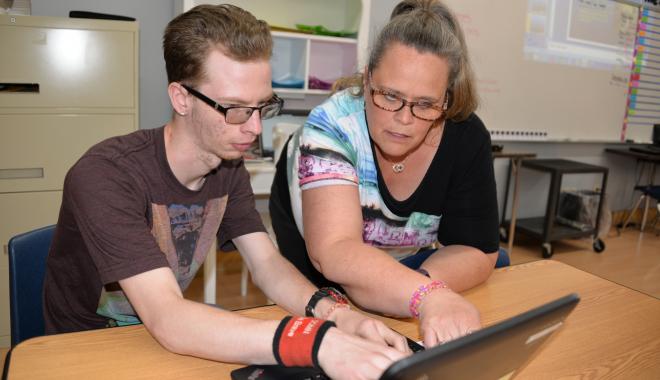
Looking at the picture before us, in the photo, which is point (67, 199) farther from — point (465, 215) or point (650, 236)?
point (650, 236)

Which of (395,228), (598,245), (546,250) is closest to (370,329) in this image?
(395,228)

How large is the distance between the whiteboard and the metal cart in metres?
0.33

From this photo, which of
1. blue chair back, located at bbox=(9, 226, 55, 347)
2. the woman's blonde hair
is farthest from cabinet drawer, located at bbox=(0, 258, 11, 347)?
the woman's blonde hair

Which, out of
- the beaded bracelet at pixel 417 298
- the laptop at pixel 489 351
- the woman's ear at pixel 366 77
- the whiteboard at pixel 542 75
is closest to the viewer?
the laptop at pixel 489 351

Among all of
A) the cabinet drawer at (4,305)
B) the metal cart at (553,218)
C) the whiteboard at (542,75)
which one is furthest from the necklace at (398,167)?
the metal cart at (553,218)

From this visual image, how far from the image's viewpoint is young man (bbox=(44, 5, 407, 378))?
34.5 inches

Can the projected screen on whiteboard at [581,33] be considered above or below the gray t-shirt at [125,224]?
above

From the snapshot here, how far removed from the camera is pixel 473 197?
4.42ft

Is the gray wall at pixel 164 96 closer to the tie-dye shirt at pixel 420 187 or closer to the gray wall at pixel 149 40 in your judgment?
the gray wall at pixel 149 40

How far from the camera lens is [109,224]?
96cm

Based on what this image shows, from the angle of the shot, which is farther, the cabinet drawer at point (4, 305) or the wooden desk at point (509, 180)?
the wooden desk at point (509, 180)

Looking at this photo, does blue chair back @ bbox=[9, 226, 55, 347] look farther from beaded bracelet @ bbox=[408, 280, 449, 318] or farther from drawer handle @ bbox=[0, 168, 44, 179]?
drawer handle @ bbox=[0, 168, 44, 179]

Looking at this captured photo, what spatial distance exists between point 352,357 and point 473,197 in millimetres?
703

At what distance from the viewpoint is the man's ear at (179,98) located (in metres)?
1.12
